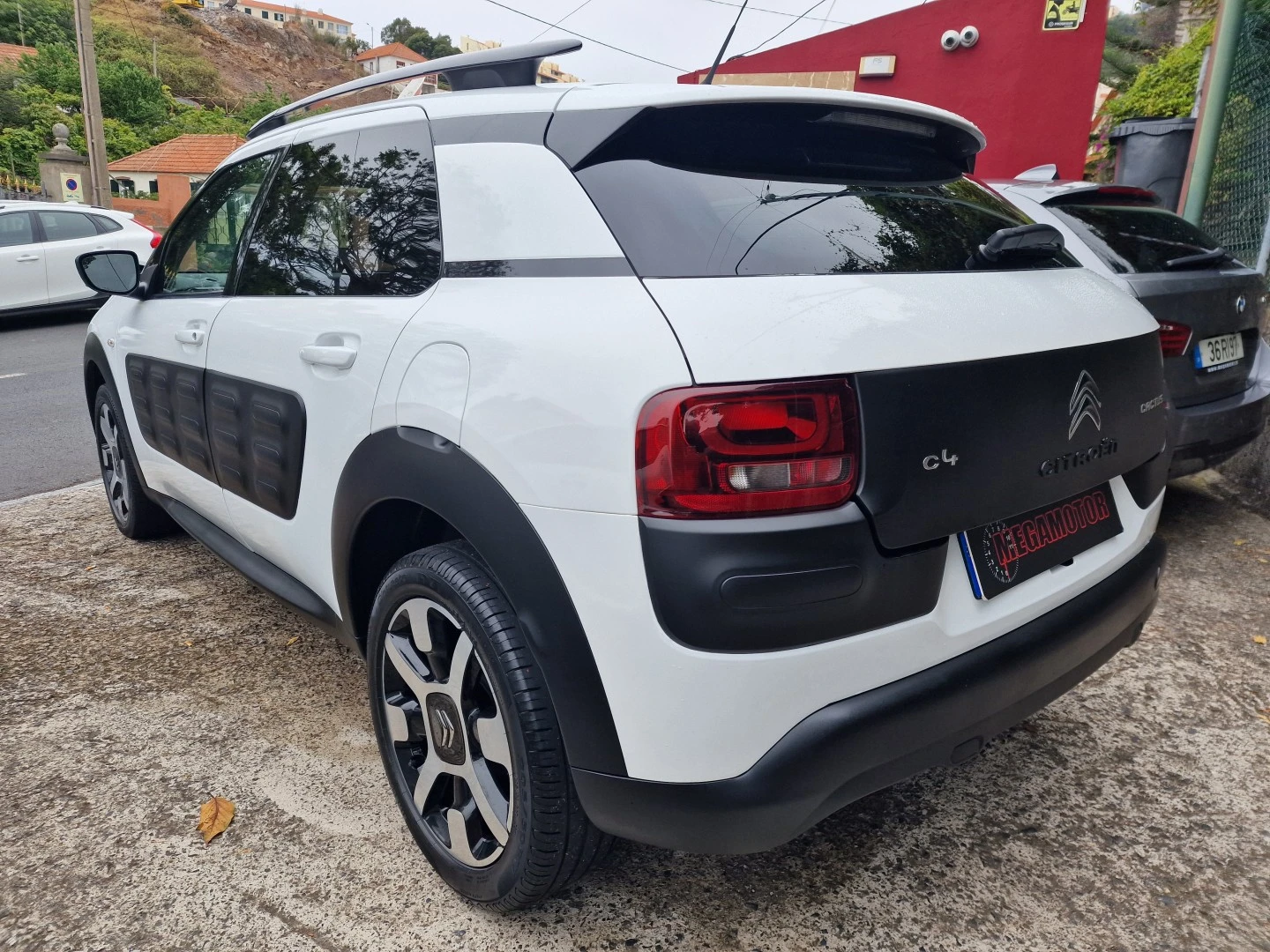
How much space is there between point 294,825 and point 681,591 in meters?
1.43

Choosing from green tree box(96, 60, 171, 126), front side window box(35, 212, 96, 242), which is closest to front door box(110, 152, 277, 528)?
front side window box(35, 212, 96, 242)

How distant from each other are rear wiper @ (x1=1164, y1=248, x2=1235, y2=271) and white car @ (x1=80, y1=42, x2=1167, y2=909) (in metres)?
1.99

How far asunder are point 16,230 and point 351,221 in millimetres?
11735

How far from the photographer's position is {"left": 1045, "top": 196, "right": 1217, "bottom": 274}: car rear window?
3.83 metres

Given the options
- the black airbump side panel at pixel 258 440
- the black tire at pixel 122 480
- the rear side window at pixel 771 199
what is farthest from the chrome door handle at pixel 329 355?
the black tire at pixel 122 480

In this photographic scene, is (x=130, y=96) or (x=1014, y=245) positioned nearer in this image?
(x=1014, y=245)

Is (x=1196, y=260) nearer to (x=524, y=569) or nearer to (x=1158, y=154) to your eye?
(x=524, y=569)

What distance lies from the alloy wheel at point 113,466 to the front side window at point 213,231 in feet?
3.25

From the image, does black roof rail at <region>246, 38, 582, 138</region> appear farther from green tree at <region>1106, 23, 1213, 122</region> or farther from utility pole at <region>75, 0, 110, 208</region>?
utility pole at <region>75, 0, 110, 208</region>

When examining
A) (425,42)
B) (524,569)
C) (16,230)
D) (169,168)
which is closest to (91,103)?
(16,230)

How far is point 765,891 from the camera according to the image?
6.77ft

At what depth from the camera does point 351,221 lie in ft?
7.86

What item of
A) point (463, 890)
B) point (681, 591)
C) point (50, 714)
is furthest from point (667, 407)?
point (50, 714)

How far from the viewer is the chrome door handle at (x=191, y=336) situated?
2.95 metres
